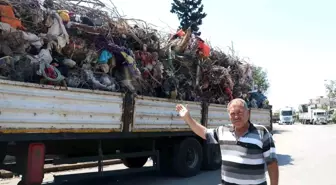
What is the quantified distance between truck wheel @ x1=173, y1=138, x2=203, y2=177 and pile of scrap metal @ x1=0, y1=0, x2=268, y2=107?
102 centimetres

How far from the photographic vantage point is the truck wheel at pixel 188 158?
25.6ft

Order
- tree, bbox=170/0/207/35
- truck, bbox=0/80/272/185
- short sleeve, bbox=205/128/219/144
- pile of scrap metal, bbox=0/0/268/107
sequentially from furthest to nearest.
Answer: tree, bbox=170/0/207/35 < pile of scrap metal, bbox=0/0/268/107 < truck, bbox=0/80/272/185 < short sleeve, bbox=205/128/219/144

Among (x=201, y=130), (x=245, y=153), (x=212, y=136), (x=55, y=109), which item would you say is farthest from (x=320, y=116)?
(x=245, y=153)

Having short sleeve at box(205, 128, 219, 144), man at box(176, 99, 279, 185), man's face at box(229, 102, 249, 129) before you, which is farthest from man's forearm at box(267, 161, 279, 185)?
→ short sleeve at box(205, 128, 219, 144)

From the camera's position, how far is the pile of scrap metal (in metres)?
5.08

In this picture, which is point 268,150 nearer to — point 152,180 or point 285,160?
point 152,180

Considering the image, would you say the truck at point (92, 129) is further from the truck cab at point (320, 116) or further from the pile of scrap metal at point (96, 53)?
the truck cab at point (320, 116)

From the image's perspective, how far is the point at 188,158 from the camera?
827 centimetres

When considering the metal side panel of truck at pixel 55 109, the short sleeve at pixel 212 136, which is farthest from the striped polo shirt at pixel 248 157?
the metal side panel of truck at pixel 55 109

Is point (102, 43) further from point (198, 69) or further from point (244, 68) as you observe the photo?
point (244, 68)

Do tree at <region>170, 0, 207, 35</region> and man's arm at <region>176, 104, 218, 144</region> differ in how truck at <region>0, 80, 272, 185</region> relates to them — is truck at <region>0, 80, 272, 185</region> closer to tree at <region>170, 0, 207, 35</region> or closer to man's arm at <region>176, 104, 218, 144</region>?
man's arm at <region>176, 104, 218, 144</region>

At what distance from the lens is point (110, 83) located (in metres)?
6.11

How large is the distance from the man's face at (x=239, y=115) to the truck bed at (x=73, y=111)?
2.80 meters

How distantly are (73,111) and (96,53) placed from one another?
124 centimetres
